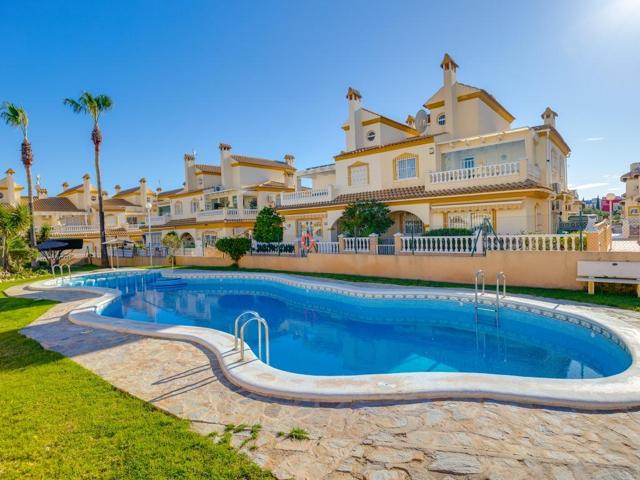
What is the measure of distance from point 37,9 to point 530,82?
72.2ft

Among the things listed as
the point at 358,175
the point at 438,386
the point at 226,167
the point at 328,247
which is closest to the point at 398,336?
the point at 438,386

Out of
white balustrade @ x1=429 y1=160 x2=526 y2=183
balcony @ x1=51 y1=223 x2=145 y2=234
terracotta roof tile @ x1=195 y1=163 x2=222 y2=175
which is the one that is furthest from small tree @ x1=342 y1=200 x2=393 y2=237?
balcony @ x1=51 y1=223 x2=145 y2=234

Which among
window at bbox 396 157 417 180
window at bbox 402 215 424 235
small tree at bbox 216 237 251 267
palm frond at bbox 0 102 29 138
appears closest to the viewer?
window at bbox 396 157 417 180

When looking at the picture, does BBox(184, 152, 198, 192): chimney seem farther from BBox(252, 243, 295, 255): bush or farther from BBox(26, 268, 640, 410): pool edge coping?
BBox(26, 268, 640, 410): pool edge coping

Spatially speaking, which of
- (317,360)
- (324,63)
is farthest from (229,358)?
(324,63)

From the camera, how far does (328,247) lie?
22.0m

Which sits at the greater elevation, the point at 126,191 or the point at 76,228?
the point at 126,191

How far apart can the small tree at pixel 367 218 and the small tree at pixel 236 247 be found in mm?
8634

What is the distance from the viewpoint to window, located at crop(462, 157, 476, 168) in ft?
69.7

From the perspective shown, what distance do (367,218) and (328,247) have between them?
3180 millimetres

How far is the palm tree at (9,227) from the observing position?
24612 millimetres

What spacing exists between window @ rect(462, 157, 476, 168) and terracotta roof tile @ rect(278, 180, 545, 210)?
2.88m

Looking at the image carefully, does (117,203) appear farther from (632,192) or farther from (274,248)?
(632,192)

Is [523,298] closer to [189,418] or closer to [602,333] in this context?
[602,333]
